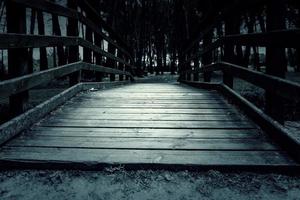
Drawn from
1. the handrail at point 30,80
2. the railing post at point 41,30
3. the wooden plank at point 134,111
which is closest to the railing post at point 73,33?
the handrail at point 30,80

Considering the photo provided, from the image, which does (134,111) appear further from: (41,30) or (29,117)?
(41,30)

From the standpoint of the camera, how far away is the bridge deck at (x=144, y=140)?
247 centimetres

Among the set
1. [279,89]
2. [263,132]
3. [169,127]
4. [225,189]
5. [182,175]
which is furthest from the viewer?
[169,127]

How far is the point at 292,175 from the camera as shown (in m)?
2.35

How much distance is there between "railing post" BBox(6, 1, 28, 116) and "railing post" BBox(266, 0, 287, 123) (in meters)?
2.22

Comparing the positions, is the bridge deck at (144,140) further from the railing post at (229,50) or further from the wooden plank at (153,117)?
the railing post at (229,50)

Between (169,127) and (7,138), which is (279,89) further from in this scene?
(7,138)

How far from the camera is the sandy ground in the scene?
2104 millimetres

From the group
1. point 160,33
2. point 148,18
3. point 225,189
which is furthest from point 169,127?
point 160,33

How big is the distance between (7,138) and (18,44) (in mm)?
827

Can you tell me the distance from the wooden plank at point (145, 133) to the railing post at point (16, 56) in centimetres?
28

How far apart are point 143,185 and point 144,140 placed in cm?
77

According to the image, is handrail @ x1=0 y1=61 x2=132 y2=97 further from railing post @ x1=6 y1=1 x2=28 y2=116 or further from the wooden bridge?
railing post @ x1=6 y1=1 x2=28 y2=116

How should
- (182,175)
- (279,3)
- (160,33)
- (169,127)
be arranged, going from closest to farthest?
1. (182,175)
2. (279,3)
3. (169,127)
4. (160,33)
